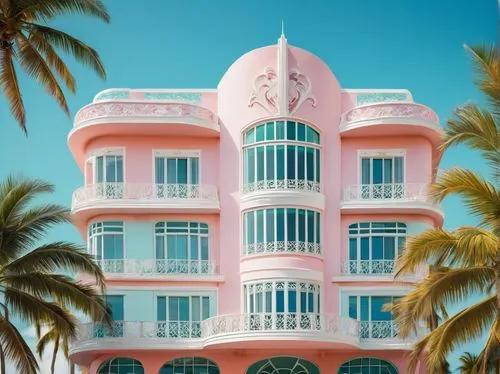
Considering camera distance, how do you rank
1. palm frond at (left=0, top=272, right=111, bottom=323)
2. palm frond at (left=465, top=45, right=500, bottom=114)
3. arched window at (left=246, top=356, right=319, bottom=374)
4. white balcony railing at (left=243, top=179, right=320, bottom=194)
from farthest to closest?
arched window at (left=246, top=356, right=319, bottom=374) → white balcony railing at (left=243, top=179, right=320, bottom=194) → palm frond at (left=0, top=272, right=111, bottom=323) → palm frond at (left=465, top=45, right=500, bottom=114)

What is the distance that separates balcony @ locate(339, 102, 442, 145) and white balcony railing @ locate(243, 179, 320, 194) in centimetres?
259

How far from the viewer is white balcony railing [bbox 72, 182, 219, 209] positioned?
1818 inches

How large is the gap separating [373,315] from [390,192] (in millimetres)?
4770

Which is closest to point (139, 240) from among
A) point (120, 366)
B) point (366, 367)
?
point (120, 366)

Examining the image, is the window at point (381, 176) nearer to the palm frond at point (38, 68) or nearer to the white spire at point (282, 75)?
the white spire at point (282, 75)

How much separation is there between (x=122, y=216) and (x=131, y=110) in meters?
4.10

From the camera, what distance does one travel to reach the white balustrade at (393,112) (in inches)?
1810

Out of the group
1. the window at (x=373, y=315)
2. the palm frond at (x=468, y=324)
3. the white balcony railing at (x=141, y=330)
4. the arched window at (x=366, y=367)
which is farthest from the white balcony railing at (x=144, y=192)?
the palm frond at (x=468, y=324)

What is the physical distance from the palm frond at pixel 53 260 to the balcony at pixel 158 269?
709cm

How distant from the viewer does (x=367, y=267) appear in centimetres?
4594

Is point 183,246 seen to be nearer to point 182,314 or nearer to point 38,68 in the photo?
point 182,314

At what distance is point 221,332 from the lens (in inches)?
1732

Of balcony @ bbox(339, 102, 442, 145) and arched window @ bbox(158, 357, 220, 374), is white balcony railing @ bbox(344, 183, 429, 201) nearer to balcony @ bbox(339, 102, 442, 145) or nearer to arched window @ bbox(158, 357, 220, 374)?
balcony @ bbox(339, 102, 442, 145)

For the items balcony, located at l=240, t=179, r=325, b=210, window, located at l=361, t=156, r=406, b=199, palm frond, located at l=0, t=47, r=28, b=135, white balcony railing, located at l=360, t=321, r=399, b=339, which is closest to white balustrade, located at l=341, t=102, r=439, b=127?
window, located at l=361, t=156, r=406, b=199
